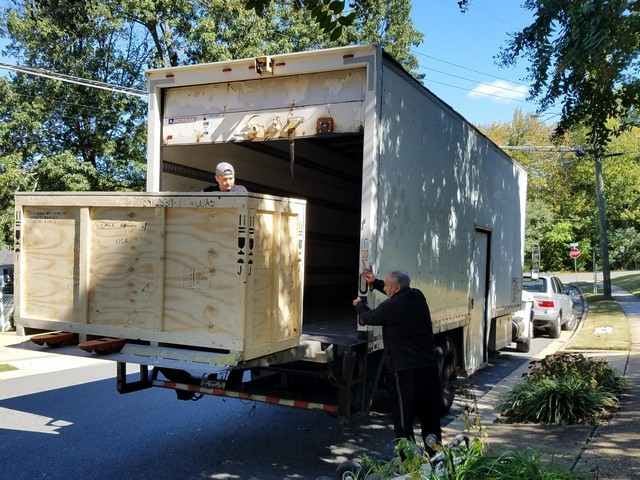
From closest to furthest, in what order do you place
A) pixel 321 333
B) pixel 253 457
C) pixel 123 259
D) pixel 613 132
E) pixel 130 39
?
pixel 123 259 < pixel 321 333 < pixel 253 457 < pixel 613 132 < pixel 130 39

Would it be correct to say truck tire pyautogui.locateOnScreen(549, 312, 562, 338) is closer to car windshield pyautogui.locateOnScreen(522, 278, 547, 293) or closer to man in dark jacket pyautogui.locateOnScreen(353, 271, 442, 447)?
car windshield pyautogui.locateOnScreen(522, 278, 547, 293)

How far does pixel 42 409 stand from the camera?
7.85m

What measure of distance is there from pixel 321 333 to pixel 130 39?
1875 cm

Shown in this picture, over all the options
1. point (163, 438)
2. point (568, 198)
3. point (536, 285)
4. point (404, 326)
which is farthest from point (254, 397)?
point (568, 198)

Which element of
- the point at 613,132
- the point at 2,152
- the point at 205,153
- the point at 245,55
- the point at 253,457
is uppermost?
the point at 245,55

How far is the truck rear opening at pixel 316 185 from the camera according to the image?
6.76 m

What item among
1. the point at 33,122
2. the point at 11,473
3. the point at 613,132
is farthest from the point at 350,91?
the point at 33,122

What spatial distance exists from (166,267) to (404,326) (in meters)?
2.03

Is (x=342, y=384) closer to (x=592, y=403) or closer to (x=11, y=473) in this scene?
(x=11, y=473)

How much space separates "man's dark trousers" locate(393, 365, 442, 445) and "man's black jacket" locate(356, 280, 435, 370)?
98mm

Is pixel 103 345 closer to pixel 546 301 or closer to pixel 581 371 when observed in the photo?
pixel 581 371

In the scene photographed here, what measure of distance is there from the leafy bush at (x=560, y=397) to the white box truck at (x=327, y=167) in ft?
2.70

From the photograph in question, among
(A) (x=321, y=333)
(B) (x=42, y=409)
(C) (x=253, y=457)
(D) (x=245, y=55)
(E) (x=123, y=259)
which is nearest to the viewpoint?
(E) (x=123, y=259)

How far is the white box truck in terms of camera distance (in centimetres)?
529
